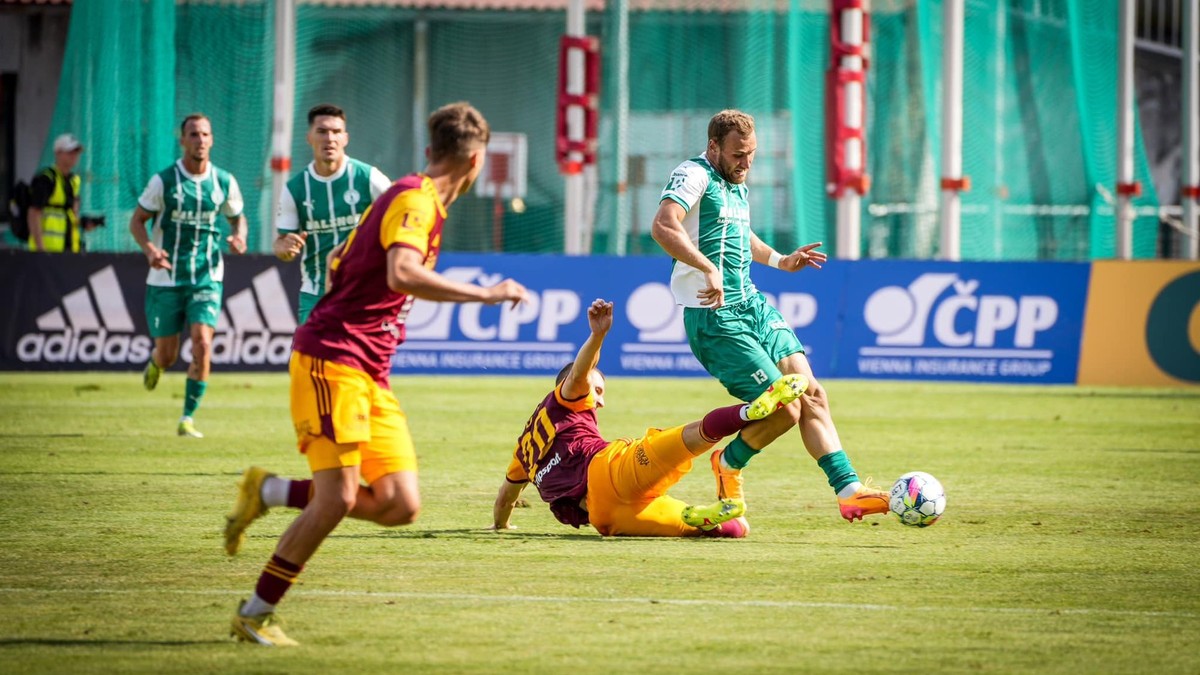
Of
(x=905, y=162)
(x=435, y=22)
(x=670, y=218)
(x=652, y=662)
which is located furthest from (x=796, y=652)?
(x=435, y=22)

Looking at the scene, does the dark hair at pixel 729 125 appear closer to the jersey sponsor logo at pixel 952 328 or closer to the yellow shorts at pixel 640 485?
the yellow shorts at pixel 640 485

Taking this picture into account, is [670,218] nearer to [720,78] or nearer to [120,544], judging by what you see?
[120,544]

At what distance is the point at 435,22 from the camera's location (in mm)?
29609

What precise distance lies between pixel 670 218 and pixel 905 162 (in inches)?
706

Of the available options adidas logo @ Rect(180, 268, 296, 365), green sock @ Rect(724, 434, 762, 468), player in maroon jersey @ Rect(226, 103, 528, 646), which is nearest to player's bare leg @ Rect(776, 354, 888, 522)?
green sock @ Rect(724, 434, 762, 468)

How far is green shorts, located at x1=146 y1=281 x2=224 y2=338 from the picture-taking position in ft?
42.8

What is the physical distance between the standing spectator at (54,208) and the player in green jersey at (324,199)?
1028cm

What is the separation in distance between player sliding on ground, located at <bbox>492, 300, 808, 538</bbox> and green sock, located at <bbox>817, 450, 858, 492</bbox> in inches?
20.9

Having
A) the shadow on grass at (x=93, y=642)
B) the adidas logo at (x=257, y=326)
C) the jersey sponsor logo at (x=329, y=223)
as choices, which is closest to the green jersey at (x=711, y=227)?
the jersey sponsor logo at (x=329, y=223)

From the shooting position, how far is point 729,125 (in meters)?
8.30

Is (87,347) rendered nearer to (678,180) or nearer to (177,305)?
(177,305)

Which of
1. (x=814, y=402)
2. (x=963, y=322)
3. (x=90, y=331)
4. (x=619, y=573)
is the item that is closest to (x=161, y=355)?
(x=90, y=331)

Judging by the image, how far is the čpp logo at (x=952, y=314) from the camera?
1894cm

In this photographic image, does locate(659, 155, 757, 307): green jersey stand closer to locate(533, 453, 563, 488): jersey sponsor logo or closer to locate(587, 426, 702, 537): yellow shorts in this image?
locate(587, 426, 702, 537): yellow shorts
